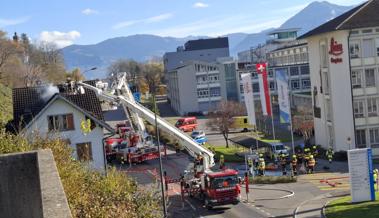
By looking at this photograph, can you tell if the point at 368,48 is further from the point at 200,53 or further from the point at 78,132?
the point at 200,53

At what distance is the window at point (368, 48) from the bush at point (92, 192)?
3727 centimetres

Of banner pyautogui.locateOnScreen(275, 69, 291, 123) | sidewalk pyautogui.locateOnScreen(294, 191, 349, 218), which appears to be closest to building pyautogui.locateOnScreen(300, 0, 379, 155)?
banner pyautogui.locateOnScreen(275, 69, 291, 123)

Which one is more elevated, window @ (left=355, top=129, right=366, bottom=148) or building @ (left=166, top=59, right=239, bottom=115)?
building @ (left=166, top=59, right=239, bottom=115)

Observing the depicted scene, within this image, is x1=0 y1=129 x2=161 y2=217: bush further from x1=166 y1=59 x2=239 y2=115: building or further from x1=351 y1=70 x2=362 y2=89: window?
x1=166 y1=59 x2=239 y2=115: building

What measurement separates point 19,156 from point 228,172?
67.6ft

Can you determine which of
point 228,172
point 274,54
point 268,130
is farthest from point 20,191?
point 274,54

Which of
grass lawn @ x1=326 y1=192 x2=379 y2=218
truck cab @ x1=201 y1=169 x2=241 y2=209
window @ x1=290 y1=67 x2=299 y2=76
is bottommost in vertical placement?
grass lawn @ x1=326 y1=192 x2=379 y2=218

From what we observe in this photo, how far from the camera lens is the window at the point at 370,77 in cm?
5025

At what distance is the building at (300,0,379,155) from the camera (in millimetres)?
49484

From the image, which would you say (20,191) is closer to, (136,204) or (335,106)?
(136,204)

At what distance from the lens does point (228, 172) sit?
1202 inches

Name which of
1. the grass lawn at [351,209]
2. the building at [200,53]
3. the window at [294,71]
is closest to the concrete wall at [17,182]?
the grass lawn at [351,209]

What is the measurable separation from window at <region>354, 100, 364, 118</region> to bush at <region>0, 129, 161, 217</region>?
3678 centimetres

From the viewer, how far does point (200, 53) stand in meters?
146
